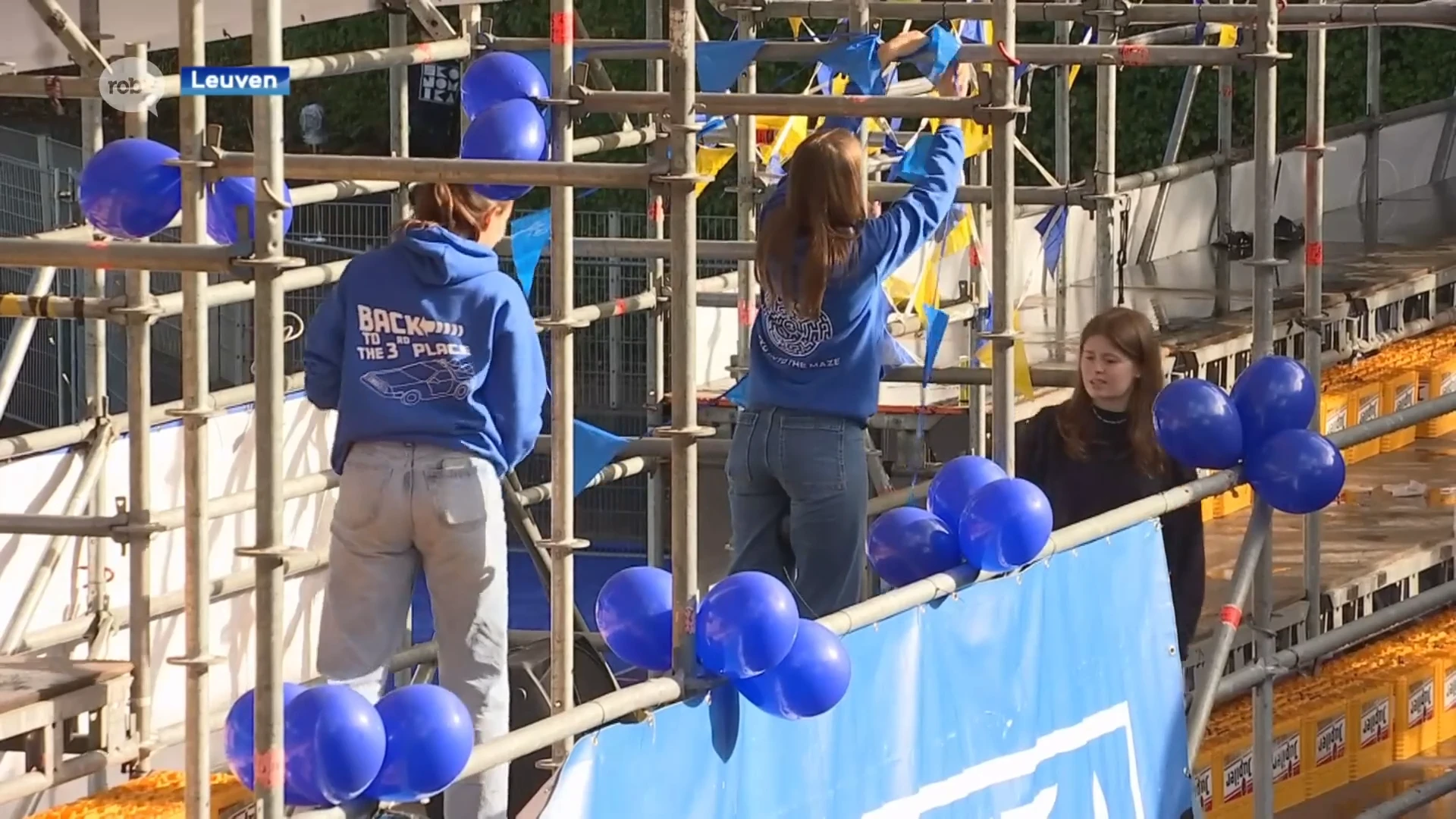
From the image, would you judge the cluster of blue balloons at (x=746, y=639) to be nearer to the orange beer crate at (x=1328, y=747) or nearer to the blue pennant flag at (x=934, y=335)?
the blue pennant flag at (x=934, y=335)

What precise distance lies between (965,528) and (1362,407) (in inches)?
227

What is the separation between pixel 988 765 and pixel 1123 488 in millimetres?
1451

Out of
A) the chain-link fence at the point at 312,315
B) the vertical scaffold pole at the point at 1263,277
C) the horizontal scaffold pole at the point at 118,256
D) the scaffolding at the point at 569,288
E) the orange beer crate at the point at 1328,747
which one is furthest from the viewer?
the chain-link fence at the point at 312,315

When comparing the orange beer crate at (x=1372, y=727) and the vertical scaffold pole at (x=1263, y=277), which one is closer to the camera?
the vertical scaffold pole at (x=1263, y=277)

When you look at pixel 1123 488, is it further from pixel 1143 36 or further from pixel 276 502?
pixel 1143 36

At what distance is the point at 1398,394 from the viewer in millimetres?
11000

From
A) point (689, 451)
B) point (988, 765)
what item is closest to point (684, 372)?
point (689, 451)

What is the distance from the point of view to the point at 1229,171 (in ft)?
42.0

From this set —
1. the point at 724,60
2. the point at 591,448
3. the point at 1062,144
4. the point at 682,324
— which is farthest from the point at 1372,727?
the point at 682,324

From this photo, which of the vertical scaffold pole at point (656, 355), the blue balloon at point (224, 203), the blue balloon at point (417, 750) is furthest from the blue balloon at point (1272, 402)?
the blue balloon at point (417, 750)

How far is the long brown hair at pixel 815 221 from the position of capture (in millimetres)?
5688

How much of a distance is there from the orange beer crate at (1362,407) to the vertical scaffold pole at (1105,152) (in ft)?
5.23

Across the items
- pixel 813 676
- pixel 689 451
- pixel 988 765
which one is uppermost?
pixel 689 451

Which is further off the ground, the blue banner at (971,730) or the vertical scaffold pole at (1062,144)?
the vertical scaffold pole at (1062,144)
